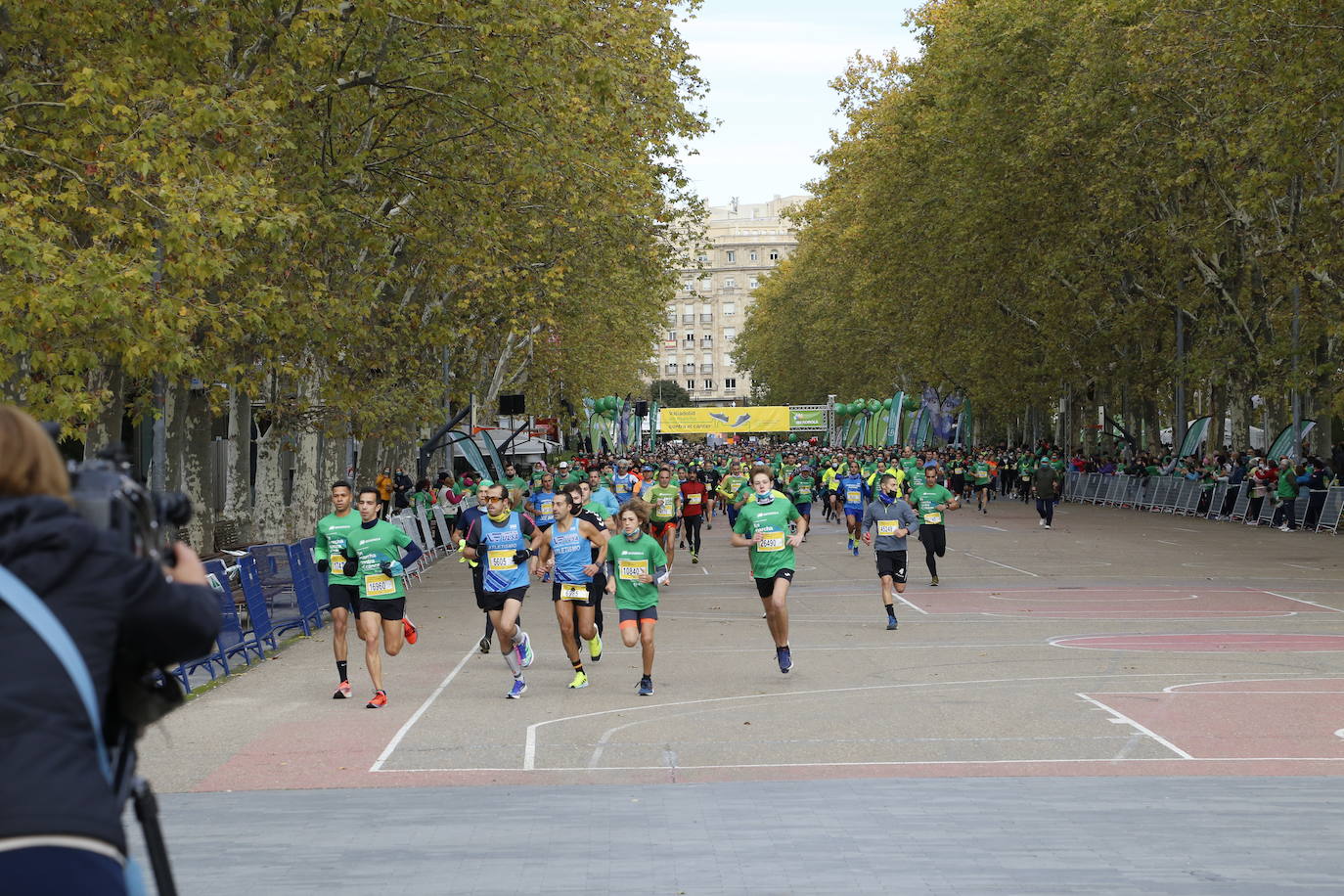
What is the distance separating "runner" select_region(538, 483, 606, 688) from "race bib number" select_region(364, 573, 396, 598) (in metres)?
1.47

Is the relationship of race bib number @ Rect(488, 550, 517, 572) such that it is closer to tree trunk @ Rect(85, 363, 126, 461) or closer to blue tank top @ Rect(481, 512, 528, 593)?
blue tank top @ Rect(481, 512, 528, 593)

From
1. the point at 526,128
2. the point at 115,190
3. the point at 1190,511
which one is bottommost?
the point at 1190,511

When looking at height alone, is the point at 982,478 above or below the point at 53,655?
below

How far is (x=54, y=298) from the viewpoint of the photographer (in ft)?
50.0

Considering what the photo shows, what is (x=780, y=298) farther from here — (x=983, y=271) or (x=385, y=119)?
(x=385, y=119)

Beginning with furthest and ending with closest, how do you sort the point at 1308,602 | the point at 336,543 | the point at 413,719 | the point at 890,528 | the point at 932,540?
the point at 932,540, the point at 1308,602, the point at 890,528, the point at 336,543, the point at 413,719

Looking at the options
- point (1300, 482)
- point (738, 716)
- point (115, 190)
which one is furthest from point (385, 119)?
point (1300, 482)

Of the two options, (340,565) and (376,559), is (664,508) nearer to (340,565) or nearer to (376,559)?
(340,565)

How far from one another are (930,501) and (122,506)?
2084cm

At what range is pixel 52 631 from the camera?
341 cm

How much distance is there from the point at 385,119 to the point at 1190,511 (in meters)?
27.9

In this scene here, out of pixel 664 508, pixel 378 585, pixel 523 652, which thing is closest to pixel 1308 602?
pixel 664 508

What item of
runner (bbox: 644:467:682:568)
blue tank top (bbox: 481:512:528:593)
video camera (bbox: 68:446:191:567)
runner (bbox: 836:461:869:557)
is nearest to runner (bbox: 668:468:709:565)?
runner (bbox: 836:461:869:557)

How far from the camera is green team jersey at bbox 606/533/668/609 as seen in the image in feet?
48.1
